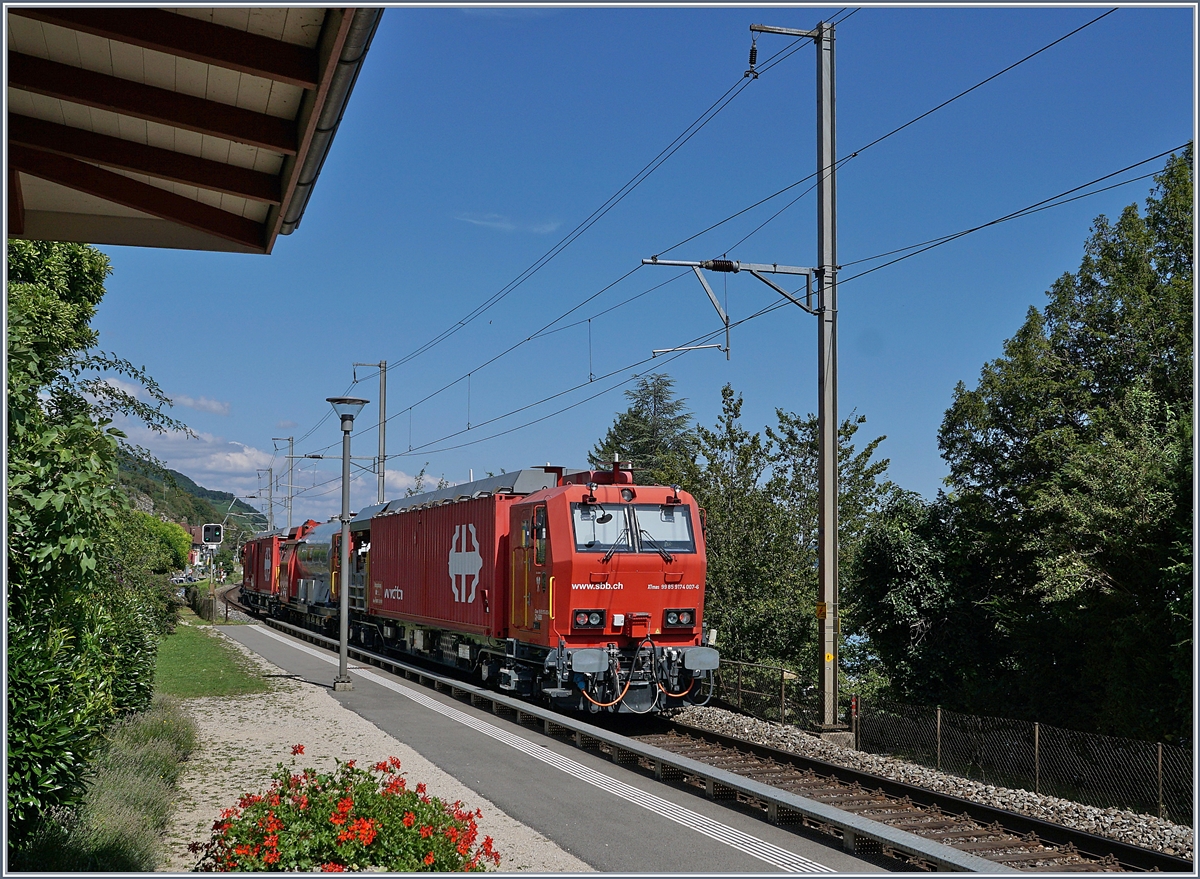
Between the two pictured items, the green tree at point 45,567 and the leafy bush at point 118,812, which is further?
the leafy bush at point 118,812

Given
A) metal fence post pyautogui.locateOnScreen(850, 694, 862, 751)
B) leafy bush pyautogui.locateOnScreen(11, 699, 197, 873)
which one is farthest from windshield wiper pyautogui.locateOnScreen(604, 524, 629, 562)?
leafy bush pyautogui.locateOnScreen(11, 699, 197, 873)

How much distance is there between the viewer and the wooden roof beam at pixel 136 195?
696 cm

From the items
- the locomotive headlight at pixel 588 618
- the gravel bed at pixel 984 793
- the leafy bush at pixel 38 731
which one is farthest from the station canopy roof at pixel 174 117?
the gravel bed at pixel 984 793

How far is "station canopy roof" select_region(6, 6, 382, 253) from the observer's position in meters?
5.38

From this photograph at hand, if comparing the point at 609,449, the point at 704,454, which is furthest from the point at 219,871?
the point at 609,449

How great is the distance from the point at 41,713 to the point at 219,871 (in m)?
1.49

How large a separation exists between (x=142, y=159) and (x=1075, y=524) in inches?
704

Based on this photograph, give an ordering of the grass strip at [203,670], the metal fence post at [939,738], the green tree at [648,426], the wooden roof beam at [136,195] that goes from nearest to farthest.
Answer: the wooden roof beam at [136,195] < the metal fence post at [939,738] < the grass strip at [203,670] < the green tree at [648,426]

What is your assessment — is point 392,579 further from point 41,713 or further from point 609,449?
point 609,449

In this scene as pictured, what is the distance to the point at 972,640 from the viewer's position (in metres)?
24.4

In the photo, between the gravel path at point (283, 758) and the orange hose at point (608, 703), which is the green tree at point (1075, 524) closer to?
the orange hose at point (608, 703)

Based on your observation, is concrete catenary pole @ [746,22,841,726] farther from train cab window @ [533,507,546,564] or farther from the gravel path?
the gravel path

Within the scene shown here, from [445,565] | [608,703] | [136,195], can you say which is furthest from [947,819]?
[445,565]

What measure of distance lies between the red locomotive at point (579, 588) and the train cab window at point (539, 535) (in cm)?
2
